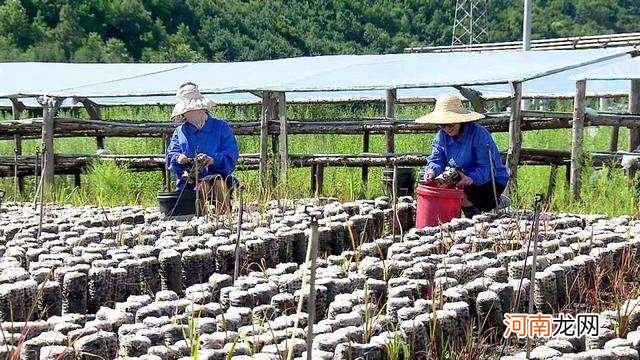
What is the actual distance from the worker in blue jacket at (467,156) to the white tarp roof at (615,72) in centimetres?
182

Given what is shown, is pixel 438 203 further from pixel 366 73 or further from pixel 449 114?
pixel 366 73

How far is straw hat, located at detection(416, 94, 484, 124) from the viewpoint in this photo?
5574 millimetres

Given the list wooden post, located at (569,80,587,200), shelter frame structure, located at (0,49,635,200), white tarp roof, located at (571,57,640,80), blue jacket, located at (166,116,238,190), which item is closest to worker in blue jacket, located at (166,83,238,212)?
blue jacket, located at (166,116,238,190)

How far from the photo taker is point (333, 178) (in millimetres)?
9086

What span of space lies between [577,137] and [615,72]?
0.83m

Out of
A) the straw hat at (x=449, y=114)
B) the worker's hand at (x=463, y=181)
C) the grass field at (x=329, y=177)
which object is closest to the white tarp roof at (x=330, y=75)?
the grass field at (x=329, y=177)

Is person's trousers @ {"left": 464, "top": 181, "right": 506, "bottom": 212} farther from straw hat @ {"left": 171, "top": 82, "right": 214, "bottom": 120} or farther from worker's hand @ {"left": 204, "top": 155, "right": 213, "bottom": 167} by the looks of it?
straw hat @ {"left": 171, "top": 82, "right": 214, "bottom": 120}

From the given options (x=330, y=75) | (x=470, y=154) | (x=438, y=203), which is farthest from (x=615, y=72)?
(x=438, y=203)

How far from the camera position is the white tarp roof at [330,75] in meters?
7.57

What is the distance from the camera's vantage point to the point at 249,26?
26.4m

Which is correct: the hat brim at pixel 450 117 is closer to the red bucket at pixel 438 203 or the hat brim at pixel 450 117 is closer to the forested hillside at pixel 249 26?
the red bucket at pixel 438 203

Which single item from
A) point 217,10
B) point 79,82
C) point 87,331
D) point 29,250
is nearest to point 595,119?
point 29,250

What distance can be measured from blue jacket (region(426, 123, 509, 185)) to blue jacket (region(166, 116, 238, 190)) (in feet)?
3.91

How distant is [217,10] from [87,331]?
23.7 metres
